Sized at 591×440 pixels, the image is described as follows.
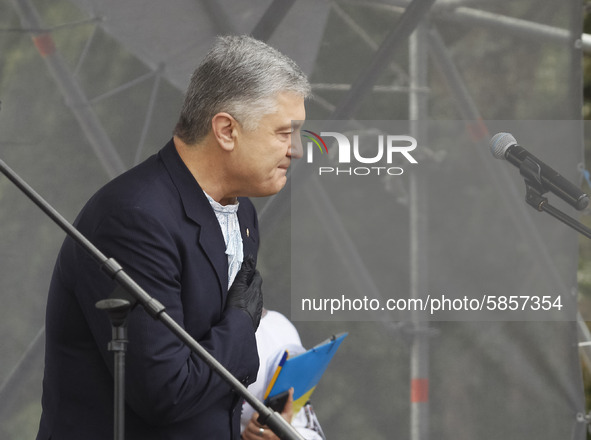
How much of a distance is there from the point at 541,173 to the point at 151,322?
104 centimetres

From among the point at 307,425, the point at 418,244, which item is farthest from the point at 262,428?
the point at 418,244

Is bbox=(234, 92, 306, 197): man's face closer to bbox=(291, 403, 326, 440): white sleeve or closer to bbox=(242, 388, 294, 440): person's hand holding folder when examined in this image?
bbox=(242, 388, 294, 440): person's hand holding folder

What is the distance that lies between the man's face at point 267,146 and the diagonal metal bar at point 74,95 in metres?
1.29

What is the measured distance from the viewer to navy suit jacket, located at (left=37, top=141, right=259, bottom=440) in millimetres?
1423

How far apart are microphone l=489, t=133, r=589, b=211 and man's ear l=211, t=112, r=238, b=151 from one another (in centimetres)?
77

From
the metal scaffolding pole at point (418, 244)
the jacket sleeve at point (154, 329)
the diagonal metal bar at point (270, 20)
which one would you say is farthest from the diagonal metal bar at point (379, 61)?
the jacket sleeve at point (154, 329)

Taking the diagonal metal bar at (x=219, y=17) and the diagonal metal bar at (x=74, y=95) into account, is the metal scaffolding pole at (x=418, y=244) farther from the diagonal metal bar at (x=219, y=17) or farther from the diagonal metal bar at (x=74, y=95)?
the diagonal metal bar at (x=74, y=95)

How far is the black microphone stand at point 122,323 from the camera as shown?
4.20ft

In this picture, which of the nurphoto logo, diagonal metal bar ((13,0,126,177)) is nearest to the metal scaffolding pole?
the nurphoto logo

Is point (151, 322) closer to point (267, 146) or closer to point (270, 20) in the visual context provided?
point (267, 146)

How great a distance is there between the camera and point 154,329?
140 cm

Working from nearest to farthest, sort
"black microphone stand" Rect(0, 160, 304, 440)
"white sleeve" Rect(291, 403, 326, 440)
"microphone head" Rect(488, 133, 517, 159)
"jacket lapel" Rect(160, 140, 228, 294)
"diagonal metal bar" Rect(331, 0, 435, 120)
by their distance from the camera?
"black microphone stand" Rect(0, 160, 304, 440)
"jacket lapel" Rect(160, 140, 228, 294)
"microphone head" Rect(488, 133, 517, 159)
"white sleeve" Rect(291, 403, 326, 440)
"diagonal metal bar" Rect(331, 0, 435, 120)

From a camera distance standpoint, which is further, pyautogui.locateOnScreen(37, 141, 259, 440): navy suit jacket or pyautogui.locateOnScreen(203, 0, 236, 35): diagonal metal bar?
pyautogui.locateOnScreen(203, 0, 236, 35): diagonal metal bar

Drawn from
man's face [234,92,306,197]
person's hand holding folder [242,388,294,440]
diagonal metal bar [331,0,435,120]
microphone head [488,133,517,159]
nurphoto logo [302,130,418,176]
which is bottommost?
person's hand holding folder [242,388,294,440]
